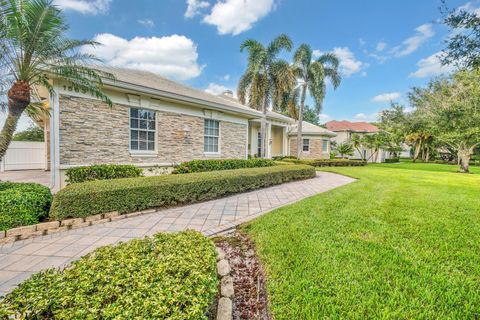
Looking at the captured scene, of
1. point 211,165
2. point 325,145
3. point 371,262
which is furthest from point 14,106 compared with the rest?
point 325,145

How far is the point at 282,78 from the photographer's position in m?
14.7

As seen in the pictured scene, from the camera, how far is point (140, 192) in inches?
212

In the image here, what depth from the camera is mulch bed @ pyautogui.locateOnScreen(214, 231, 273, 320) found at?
226 centimetres

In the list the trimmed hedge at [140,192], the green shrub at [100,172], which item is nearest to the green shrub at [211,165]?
the green shrub at [100,172]

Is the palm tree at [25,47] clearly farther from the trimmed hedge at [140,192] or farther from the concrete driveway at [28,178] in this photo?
the concrete driveway at [28,178]

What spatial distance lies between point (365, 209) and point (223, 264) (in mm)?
4076

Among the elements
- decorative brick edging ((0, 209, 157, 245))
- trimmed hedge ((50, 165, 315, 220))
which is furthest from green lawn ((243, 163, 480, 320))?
decorative brick edging ((0, 209, 157, 245))

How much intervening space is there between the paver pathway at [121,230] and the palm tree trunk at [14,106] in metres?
2.75

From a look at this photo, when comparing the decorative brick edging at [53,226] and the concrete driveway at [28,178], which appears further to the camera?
the concrete driveway at [28,178]

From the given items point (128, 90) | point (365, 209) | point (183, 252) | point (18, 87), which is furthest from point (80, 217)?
point (365, 209)

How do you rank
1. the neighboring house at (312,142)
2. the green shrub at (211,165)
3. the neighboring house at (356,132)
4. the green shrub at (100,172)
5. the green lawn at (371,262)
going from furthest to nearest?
the neighboring house at (356,132) < the neighboring house at (312,142) < the green shrub at (211,165) < the green shrub at (100,172) < the green lawn at (371,262)

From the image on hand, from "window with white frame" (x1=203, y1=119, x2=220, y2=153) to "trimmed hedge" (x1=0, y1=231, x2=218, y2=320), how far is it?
9146 mm

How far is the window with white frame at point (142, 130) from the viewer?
8580 mm

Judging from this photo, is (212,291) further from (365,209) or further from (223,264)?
(365,209)
